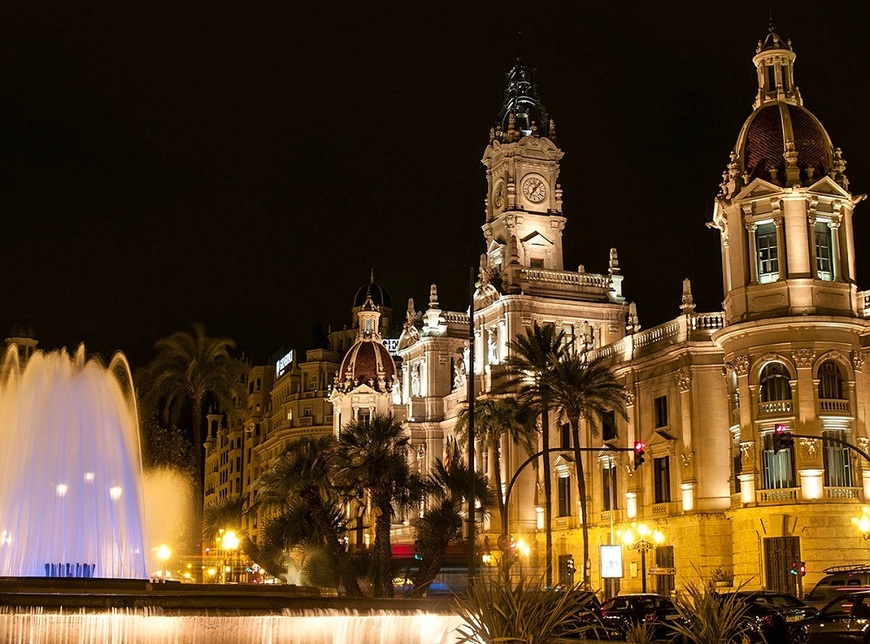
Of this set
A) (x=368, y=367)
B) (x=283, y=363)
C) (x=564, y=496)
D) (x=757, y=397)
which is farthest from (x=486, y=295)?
(x=283, y=363)

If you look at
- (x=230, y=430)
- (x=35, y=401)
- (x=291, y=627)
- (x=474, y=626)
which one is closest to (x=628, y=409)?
(x=35, y=401)

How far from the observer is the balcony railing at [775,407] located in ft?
176

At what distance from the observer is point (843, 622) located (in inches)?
1013

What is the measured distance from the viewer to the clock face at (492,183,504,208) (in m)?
87.2

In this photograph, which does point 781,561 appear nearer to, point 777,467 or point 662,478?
point 777,467

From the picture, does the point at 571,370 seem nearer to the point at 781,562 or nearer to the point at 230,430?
the point at 781,562

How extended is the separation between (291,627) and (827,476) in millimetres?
35567

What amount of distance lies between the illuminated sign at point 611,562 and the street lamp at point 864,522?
34.0 feet

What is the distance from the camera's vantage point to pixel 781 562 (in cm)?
5231

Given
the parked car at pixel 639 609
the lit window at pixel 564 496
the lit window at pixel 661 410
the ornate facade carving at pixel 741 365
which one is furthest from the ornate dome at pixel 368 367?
the parked car at pixel 639 609

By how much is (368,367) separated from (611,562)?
166 ft

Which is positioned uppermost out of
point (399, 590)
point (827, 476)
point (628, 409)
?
point (628, 409)

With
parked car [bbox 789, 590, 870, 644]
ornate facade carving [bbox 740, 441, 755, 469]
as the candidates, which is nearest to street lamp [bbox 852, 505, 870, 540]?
ornate facade carving [bbox 740, 441, 755, 469]

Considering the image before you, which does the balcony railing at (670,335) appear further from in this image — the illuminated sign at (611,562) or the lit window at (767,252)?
the illuminated sign at (611,562)
